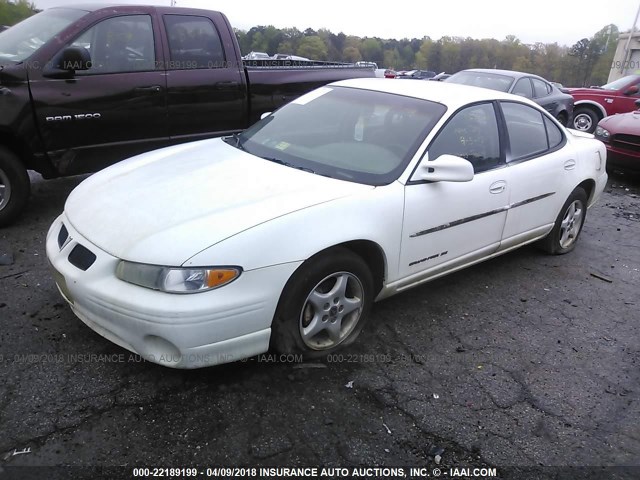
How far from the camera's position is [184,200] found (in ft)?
9.06

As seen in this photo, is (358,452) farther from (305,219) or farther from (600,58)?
(600,58)

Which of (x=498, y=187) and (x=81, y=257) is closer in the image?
(x=81, y=257)

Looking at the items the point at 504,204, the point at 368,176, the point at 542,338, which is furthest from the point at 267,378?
the point at 504,204

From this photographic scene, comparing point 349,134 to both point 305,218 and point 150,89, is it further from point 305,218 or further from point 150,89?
point 150,89

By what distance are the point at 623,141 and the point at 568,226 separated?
13.5ft

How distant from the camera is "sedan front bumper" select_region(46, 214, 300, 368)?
234cm

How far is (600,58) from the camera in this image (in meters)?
67.0

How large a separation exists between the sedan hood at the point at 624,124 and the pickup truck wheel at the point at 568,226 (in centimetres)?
A: 384

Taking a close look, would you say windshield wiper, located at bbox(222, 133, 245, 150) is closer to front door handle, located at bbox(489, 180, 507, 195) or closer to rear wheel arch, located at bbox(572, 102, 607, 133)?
front door handle, located at bbox(489, 180, 507, 195)

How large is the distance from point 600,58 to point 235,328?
77613mm

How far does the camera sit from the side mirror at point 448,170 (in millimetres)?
3064

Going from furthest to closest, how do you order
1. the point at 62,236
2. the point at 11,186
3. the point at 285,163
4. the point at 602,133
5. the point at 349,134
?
1. the point at 602,133
2. the point at 11,186
3. the point at 349,134
4. the point at 285,163
5. the point at 62,236

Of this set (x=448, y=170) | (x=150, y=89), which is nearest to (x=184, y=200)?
(x=448, y=170)

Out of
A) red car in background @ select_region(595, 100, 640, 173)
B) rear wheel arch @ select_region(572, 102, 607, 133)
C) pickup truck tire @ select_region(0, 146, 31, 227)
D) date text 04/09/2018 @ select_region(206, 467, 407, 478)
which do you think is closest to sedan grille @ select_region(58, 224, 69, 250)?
date text 04/09/2018 @ select_region(206, 467, 407, 478)
